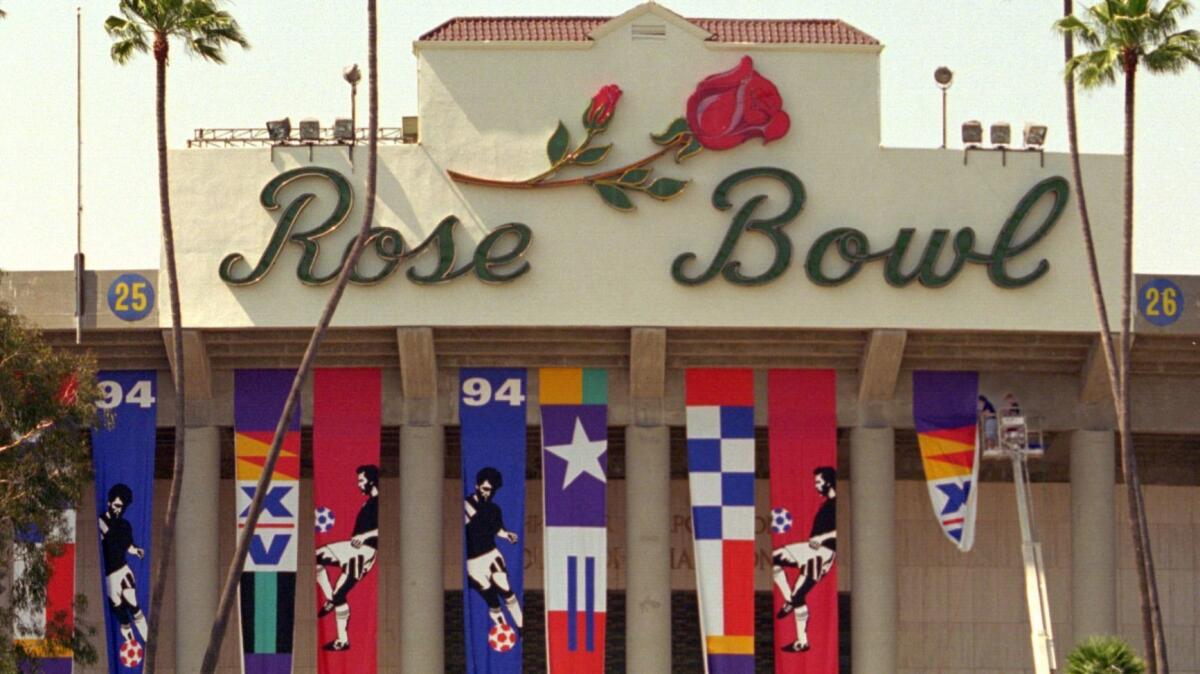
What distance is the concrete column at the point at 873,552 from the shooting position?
56125mm

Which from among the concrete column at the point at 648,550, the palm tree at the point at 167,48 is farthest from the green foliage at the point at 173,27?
the concrete column at the point at 648,550

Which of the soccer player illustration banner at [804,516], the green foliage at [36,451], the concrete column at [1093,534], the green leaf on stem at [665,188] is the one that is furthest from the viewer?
the concrete column at [1093,534]

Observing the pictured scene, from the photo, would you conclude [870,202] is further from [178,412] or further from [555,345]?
[178,412]

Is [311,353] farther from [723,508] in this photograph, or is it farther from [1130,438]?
[1130,438]

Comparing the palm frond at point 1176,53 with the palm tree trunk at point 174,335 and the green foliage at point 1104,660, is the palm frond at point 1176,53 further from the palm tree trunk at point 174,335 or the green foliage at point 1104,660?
the palm tree trunk at point 174,335

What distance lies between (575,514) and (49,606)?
39.5ft

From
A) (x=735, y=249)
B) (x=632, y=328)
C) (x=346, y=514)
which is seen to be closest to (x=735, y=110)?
(x=735, y=249)

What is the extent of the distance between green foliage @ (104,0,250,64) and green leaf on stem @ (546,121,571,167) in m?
7.31

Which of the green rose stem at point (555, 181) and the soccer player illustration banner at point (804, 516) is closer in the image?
the green rose stem at point (555, 181)

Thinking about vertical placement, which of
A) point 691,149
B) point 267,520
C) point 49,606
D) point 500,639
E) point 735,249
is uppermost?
point 691,149

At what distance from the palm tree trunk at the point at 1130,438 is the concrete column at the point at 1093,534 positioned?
4844 mm

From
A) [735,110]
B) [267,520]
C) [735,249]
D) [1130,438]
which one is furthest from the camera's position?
[267,520]

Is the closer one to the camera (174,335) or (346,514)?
(174,335)

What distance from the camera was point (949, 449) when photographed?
187ft
